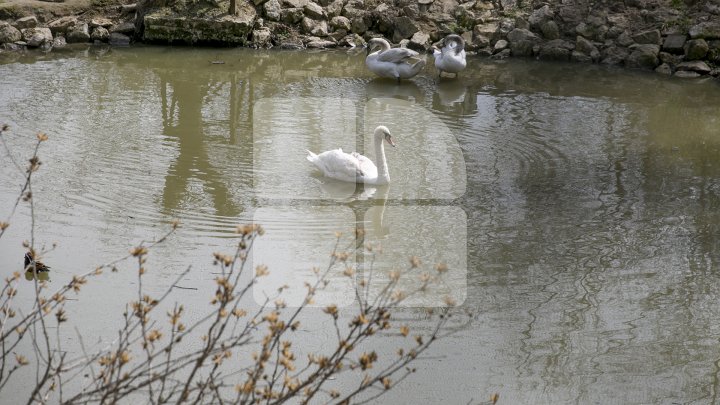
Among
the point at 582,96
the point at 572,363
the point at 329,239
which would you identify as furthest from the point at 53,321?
the point at 582,96

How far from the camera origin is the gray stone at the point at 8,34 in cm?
1292

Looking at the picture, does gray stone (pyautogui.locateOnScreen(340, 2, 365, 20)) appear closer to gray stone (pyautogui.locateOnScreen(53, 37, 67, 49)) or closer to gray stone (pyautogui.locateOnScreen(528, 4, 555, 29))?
gray stone (pyautogui.locateOnScreen(528, 4, 555, 29))

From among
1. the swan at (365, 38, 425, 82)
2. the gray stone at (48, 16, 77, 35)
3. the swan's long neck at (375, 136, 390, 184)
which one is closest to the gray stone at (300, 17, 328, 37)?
the swan at (365, 38, 425, 82)

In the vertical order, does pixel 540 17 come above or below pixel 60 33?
above

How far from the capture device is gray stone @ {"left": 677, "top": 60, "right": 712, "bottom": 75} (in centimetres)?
1239

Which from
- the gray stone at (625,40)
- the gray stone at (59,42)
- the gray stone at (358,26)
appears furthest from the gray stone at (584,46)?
the gray stone at (59,42)

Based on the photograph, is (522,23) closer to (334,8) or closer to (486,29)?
(486,29)

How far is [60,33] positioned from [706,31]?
28.8ft

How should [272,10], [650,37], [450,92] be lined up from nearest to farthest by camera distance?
[450,92], [650,37], [272,10]

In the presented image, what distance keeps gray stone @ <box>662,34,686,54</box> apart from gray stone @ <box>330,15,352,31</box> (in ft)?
14.6

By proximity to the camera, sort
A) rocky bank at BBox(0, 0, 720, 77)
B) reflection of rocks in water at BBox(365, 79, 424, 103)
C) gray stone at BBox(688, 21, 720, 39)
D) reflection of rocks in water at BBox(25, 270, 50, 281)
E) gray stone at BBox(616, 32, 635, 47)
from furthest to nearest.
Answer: gray stone at BBox(616, 32, 635, 47)
rocky bank at BBox(0, 0, 720, 77)
gray stone at BBox(688, 21, 720, 39)
reflection of rocks in water at BBox(365, 79, 424, 103)
reflection of rocks in water at BBox(25, 270, 50, 281)

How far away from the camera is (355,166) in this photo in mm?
7754

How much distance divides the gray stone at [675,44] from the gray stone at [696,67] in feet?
0.85

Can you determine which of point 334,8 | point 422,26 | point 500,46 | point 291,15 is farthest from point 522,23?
point 291,15
